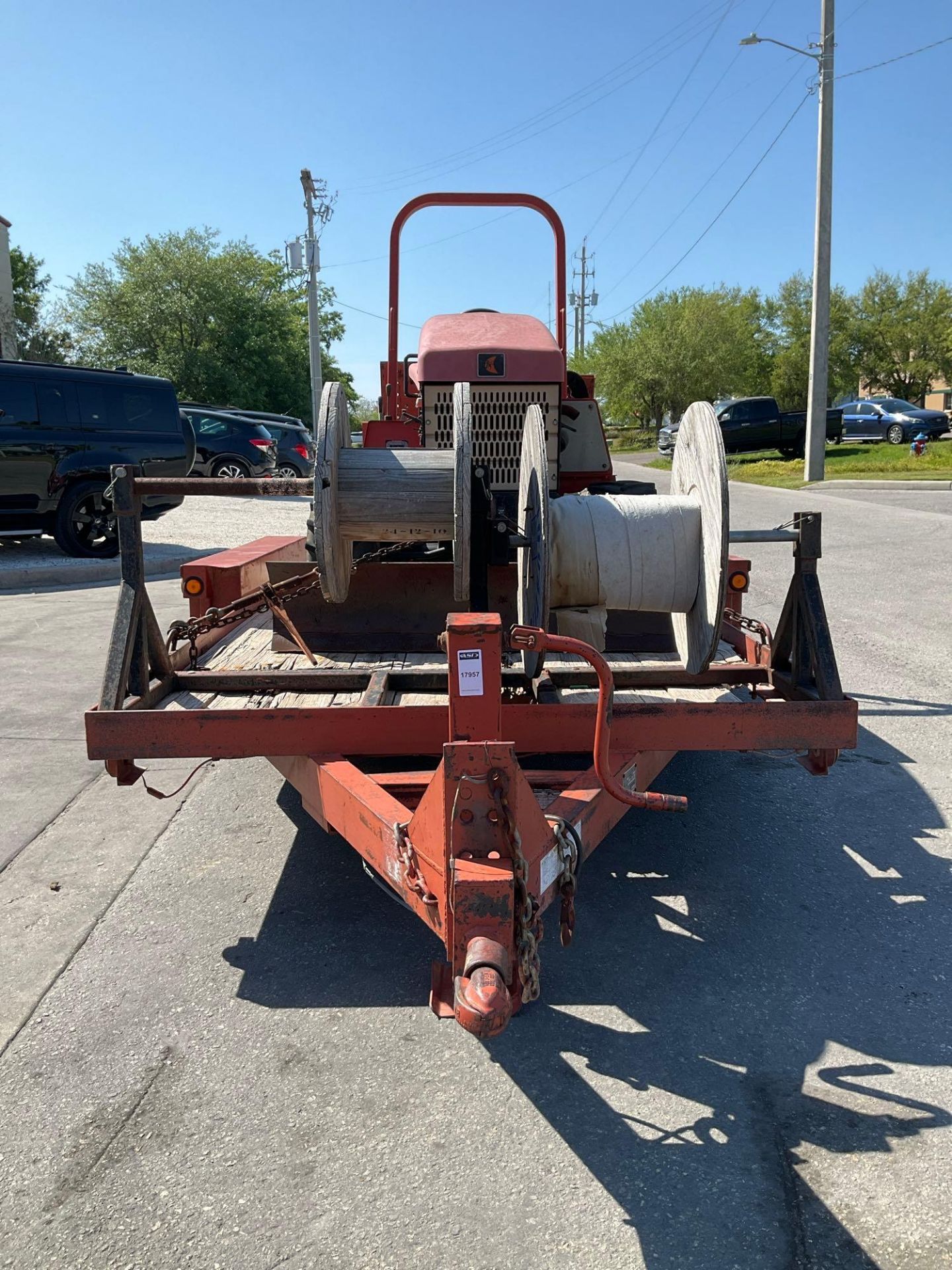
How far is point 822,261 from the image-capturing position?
24.2 m

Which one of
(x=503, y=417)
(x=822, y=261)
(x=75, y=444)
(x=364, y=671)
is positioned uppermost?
(x=822, y=261)

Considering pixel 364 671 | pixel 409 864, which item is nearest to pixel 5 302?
pixel 364 671

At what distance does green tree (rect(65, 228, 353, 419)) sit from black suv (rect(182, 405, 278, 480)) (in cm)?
2027

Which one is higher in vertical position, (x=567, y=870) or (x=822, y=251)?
(x=822, y=251)

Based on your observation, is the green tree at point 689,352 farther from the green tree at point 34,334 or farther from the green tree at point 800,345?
the green tree at point 34,334

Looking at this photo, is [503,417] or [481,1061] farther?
[503,417]

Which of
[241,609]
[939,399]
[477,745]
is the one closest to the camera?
[477,745]

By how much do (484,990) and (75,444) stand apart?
11.5 meters

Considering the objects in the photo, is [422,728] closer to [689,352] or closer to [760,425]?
[760,425]

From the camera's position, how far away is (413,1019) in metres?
3.13

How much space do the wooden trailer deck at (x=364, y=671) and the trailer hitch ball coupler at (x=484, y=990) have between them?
49.5 inches

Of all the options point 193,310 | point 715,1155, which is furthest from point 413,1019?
point 193,310

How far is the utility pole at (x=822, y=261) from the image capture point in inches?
946

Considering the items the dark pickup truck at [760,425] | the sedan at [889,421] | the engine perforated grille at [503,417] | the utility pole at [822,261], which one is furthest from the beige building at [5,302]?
the engine perforated grille at [503,417]
